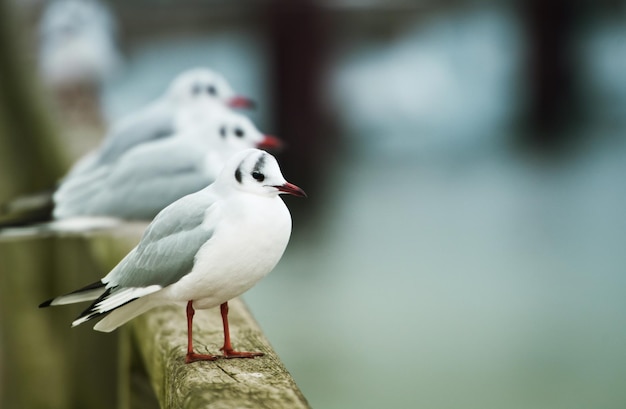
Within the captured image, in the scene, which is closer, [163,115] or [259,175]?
[259,175]

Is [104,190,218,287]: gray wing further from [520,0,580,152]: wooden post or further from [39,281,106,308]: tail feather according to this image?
[520,0,580,152]: wooden post

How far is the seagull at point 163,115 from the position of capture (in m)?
2.33

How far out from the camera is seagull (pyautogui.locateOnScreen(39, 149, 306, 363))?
126 cm

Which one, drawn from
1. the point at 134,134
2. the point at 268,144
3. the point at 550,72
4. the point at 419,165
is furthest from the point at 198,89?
the point at 550,72

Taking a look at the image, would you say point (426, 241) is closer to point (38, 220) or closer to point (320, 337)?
point (320, 337)

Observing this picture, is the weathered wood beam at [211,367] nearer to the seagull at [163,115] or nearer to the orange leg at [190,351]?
the orange leg at [190,351]

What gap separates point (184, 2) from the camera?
1143 cm

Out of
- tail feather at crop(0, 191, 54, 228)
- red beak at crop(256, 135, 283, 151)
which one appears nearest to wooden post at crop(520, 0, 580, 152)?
red beak at crop(256, 135, 283, 151)

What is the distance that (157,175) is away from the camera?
6.75 ft

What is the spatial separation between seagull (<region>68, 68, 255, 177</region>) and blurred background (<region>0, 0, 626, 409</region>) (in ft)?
2.28

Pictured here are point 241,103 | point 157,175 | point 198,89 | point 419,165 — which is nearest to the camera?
point 157,175

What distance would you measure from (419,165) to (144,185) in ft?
30.7

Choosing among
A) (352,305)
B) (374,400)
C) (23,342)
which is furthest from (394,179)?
(23,342)

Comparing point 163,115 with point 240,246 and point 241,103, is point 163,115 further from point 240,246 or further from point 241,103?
point 240,246
